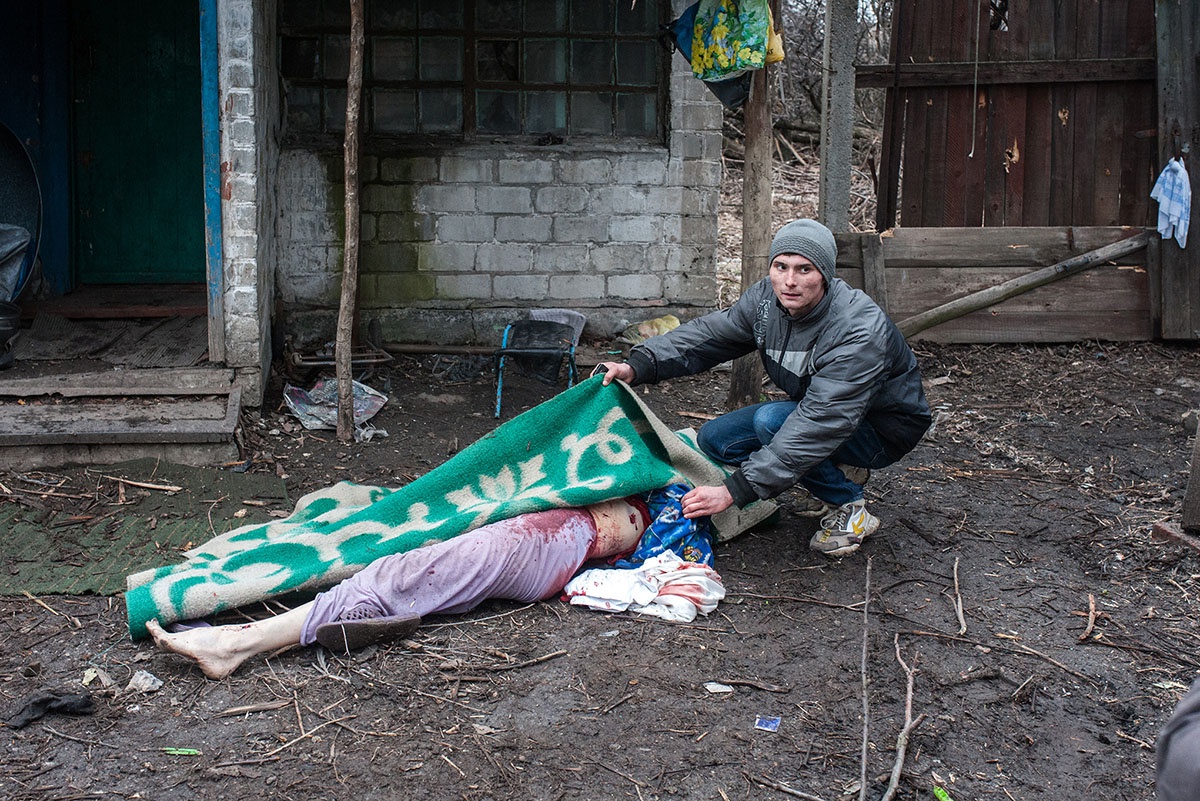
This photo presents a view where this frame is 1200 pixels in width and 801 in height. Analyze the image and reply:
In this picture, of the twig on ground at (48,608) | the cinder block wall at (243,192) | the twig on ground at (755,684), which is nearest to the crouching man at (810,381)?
the twig on ground at (755,684)

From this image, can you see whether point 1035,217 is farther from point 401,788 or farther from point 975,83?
point 401,788

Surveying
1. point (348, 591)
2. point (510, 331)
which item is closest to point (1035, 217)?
point (510, 331)

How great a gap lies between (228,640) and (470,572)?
0.81 meters

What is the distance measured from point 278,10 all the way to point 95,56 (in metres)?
1.69

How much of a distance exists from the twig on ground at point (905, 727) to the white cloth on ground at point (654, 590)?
2.23 feet

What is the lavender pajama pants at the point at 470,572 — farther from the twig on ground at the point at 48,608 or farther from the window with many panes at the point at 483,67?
the window with many panes at the point at 483,67

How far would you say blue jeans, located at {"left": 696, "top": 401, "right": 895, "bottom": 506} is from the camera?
4.35 metres

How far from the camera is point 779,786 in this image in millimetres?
2889

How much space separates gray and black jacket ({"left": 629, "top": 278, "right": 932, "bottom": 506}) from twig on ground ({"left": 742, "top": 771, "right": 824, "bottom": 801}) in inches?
49.2

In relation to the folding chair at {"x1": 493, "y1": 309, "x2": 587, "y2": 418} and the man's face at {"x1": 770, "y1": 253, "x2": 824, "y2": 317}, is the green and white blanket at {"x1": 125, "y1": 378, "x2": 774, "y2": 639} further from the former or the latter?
the folding chair at {"x1": 493, "y1": 309, "x2": 587, "y2": 418}

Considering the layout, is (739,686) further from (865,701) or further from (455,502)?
(455,502)

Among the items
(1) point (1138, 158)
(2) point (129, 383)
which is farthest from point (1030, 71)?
(2) point (129, 383)

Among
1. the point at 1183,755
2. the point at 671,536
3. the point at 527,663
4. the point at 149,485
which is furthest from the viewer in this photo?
the point at 149,485

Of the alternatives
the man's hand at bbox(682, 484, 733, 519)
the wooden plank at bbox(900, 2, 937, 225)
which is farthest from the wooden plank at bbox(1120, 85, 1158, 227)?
the man's hand at bbox(682, 484, 733, 519)
